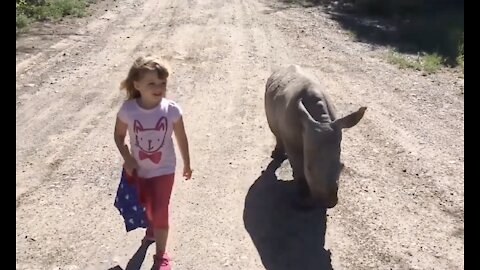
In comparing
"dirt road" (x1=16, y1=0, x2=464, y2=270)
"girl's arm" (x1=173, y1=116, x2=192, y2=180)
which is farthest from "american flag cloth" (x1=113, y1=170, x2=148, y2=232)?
"dirt road" (x1=16, y1=0, x2=464, y2=270)

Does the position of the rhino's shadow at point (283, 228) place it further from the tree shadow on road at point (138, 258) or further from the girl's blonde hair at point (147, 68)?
the girl's blonde hair at point (147, 68)

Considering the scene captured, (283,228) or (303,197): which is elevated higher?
(303,197)

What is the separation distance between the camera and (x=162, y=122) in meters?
5.08

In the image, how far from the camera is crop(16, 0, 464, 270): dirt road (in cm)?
596

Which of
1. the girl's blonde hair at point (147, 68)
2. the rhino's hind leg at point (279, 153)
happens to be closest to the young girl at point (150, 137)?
the girl's blonde hair at point (147, 68)

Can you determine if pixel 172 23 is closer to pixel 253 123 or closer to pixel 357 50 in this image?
pixel 357 50

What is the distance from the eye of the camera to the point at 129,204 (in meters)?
5.18

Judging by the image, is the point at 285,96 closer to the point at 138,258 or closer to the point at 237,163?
the point at 237,163

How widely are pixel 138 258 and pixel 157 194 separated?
0.83m

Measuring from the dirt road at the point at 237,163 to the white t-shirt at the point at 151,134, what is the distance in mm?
966

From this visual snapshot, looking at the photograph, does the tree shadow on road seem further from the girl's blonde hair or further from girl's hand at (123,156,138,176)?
the girl's blonde hair

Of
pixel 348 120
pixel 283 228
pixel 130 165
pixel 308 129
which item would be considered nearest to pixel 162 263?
pixel 130 165

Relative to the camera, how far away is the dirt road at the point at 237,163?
235 inches

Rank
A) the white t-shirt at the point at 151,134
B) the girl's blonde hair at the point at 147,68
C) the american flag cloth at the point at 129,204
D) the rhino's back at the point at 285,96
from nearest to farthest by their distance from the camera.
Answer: the girl's blonde hair at the point at 147,68 → the white t-shirt at the point at 151,134 → the american flag cloth at the point at 129,204 → the rhino's back at the point at 285,96
